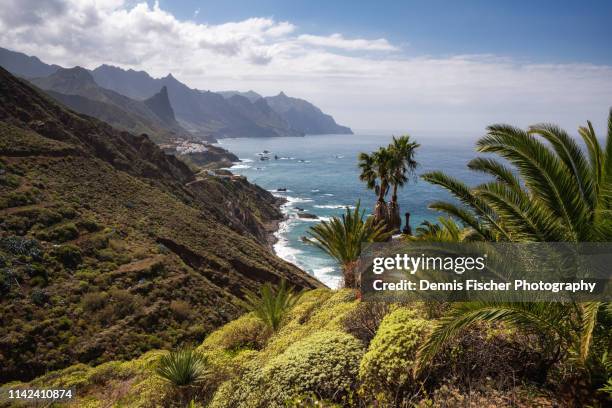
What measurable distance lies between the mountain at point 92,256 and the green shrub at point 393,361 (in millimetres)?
18816

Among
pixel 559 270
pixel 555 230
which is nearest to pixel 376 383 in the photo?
pixel 559 270

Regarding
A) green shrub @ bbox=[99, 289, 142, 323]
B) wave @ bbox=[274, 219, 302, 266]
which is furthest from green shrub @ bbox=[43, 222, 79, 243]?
wave @ bbox=[274, 219, 302, 266]

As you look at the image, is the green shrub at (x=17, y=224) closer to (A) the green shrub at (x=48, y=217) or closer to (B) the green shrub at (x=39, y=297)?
(A) the green shrub at (x=48, y=217)

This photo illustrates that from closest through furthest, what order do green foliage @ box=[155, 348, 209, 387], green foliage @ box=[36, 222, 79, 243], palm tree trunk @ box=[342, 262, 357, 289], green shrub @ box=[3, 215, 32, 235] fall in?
green foliage @ box=[155, 348, 209, 387] → palm tree trunk @ box=[342, 262, 357, 289] → green shrub @ box=[3, 215, 32, 235] → green foliage @ box=[36, 222, 79, 243]

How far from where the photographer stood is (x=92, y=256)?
2964cm

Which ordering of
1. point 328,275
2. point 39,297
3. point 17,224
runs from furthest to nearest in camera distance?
point 328,275, point 17,224, point 39,297

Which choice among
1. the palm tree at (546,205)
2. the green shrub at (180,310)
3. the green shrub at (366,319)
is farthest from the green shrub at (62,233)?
the palm tree at (546,205)

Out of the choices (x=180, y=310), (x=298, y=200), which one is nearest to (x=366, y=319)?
(x=180, y=310)

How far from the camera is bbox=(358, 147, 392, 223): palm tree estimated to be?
22312 mm

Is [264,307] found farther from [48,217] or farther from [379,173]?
[48,217]

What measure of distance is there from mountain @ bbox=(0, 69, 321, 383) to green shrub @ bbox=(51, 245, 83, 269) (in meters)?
0.07

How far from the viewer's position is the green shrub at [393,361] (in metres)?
7.50

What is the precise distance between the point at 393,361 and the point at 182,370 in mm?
6800

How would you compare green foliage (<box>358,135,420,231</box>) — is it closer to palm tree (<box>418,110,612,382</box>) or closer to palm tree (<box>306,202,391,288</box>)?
palm tree (<box>306,202,391,288</box>)
